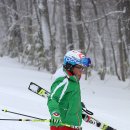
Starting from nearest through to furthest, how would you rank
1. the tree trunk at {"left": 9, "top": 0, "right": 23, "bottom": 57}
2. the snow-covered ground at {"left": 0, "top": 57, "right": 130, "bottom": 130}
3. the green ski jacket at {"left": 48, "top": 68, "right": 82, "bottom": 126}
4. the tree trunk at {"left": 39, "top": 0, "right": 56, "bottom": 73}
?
the green ski jacket at {"left": 48, "top": 68, "right": 82, "bottom": 126}
the snow-covered ground at {"left": 0, "top": 57, "right": 130, "bottom": 130}
the tree trunk at {"left": 39, "top": 0, "right": 56, "bottom": 73}
the tree trunk at {"left": 9, "top": 0, "right": 23, "bottom": 57}

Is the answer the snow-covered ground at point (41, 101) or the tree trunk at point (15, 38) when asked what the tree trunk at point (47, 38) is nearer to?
the snow-covered ground at point (41, 101)

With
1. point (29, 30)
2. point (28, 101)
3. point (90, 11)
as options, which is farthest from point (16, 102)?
point (90, 11)

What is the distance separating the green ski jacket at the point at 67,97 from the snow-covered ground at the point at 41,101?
122 inches

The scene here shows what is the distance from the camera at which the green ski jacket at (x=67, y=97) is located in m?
5.63

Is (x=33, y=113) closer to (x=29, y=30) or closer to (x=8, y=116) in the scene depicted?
(x=8, y=116)

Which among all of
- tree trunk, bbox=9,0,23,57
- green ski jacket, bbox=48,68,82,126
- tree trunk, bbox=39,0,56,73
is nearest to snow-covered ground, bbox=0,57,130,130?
tree trunk, bbox=39,0,56,73

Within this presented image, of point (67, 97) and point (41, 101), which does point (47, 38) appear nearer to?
point (41, 101)

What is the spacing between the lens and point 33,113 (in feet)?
33.3

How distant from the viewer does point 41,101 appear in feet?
38.2

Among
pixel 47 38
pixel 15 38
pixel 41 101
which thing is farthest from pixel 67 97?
pixel 15 38

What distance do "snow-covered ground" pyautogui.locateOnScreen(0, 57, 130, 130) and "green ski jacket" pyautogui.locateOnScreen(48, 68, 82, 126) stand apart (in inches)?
122

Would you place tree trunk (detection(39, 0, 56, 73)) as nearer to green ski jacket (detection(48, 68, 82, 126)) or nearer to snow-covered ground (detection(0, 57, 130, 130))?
snow-covered ground (detection(0, 57, 130, 130))

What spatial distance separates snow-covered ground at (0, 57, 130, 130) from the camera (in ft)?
31.9

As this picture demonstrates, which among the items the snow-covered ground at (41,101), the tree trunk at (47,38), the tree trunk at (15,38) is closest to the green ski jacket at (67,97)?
the snow-covered ground at (41,101)
